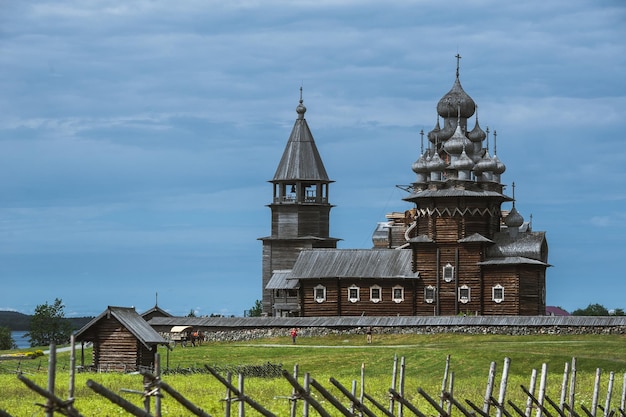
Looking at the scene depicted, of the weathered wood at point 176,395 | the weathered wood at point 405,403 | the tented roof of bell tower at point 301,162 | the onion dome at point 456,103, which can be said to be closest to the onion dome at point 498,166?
the onion dome at point 456,103

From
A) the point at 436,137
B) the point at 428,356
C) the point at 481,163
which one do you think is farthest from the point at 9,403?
the point at 436,137

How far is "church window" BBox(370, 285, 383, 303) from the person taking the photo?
233 ft

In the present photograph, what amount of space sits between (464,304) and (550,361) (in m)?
22.9

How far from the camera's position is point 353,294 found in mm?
71500

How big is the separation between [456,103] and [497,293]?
14.6 metres

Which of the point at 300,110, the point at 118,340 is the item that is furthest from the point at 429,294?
the point at 118,340

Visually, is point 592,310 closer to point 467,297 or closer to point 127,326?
point 467,297

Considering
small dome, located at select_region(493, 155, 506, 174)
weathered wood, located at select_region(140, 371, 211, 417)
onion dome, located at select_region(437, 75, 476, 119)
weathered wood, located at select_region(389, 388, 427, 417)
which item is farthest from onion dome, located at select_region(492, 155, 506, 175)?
weathered wood, located at select_region(140, 371, 211, 417)

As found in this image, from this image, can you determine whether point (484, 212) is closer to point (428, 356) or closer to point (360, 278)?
point (360, 278)

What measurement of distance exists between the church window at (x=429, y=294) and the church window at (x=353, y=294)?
415 cm

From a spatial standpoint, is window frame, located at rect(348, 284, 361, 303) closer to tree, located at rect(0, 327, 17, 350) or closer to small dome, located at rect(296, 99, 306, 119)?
small dome, located at rect(296, 99, 306, 119)

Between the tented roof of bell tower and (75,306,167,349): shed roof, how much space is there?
36257 mm

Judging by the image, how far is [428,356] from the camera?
4912 centimetres

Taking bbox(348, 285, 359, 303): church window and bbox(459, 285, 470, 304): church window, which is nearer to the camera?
bbox(459, 285, 470, 304): church window
